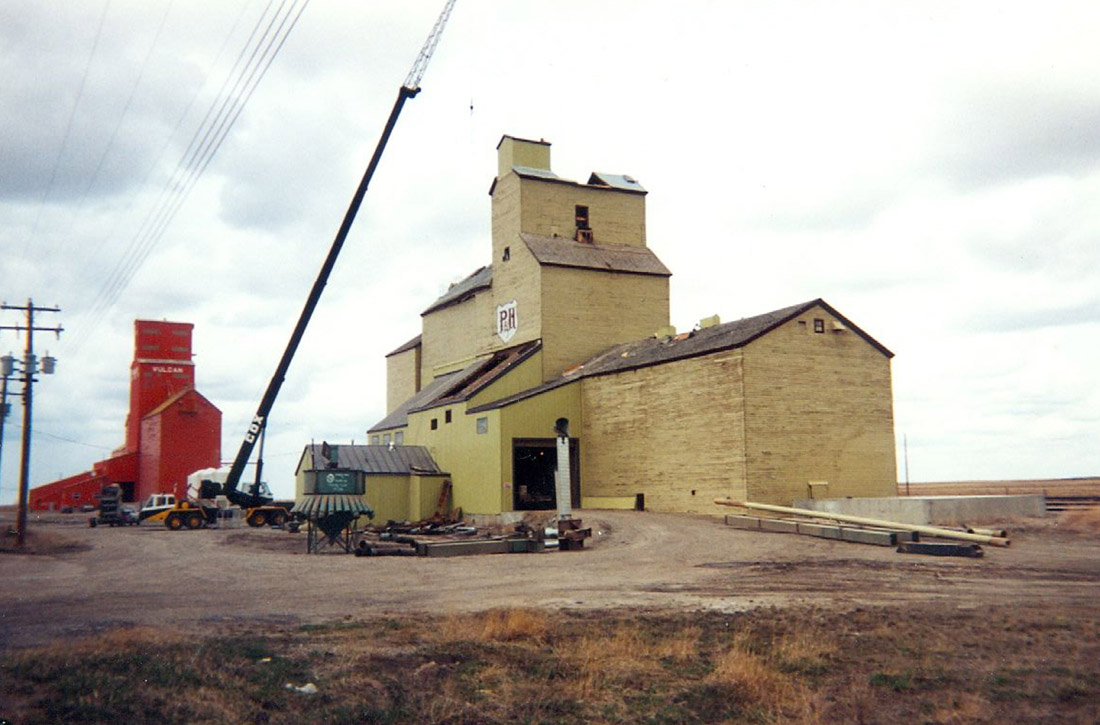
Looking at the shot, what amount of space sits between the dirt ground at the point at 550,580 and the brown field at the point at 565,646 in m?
0.11

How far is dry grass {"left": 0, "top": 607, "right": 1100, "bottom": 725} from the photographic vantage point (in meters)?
10.1

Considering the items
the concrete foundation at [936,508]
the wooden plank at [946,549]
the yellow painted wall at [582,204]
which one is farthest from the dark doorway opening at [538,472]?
the wooden plank at [946,549]

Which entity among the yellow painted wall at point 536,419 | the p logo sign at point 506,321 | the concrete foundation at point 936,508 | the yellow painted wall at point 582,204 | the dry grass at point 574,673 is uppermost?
the yellow painted wall at point 582,204

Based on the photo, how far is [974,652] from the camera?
13070 millimetres

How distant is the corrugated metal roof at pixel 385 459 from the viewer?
4394 centimetres

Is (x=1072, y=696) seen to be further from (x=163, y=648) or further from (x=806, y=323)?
(x=806, y=323)

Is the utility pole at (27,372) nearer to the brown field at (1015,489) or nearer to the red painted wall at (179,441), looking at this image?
the red painted wall at (179,441)

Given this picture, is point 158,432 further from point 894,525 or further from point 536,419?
point 894,525

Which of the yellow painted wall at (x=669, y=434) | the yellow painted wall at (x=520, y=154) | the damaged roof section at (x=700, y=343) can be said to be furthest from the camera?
the yellow painted wall at (x=520, y=154)

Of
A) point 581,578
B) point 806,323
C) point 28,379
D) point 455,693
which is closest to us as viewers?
point 455,693

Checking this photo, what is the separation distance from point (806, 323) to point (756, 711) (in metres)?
24.3

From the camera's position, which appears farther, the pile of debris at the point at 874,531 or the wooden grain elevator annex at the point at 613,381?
the wooden grain elevator annex at the point at 613,381

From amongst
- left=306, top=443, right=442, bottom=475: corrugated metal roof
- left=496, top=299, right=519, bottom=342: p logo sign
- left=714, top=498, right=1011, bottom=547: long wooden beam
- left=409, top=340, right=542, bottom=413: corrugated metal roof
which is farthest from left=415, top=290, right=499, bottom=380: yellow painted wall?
left=714, top=498, right=1011, bottom=547: long wooden beam

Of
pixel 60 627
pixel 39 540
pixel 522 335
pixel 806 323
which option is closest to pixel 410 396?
pixel 522 335
